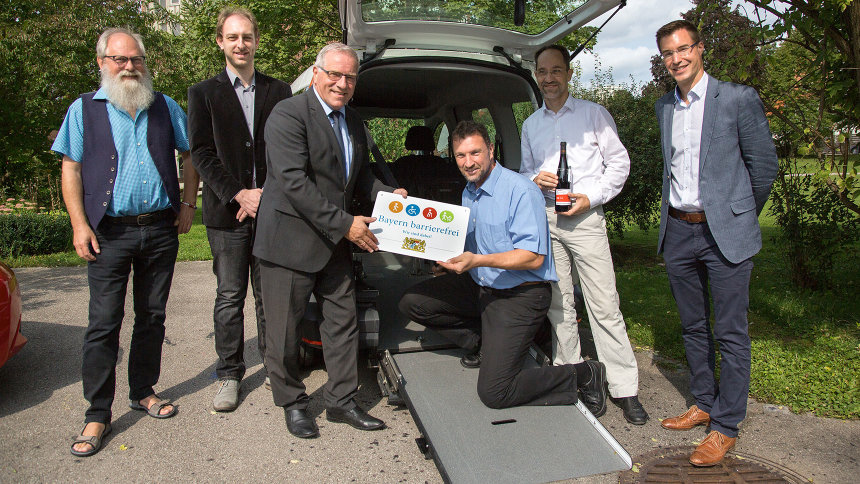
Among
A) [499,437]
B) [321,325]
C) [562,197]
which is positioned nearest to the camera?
[499,437]

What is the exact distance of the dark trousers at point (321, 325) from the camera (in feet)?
12.1

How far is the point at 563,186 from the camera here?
3.98 metres

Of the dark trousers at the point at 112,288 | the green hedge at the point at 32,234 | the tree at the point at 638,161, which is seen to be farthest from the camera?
the green hedge at the point at 32,234

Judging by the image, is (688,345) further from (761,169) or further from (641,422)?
(761,169)

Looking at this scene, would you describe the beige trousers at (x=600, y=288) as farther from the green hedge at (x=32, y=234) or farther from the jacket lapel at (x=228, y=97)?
the green hedge at (x=32, y=234)

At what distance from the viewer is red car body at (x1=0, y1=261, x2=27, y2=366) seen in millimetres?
4117

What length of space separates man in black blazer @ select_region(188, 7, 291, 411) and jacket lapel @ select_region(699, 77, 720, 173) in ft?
9.00

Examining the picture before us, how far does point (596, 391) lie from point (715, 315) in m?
0.91

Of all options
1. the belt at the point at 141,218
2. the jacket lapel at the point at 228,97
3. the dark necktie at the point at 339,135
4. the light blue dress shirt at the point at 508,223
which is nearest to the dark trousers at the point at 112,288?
the belt at the point at 141,218

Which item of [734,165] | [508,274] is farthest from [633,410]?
[734,165]

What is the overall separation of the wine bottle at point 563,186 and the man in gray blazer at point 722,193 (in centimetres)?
67

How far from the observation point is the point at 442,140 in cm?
671

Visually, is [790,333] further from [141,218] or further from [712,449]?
[141,218]

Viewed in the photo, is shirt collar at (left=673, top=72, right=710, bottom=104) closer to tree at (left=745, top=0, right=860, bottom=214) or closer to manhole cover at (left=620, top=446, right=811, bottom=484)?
tree at (left=745, top=0, right=860, bottom=214)
